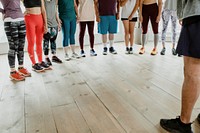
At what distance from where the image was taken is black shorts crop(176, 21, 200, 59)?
1.46 m

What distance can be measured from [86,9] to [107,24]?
1.70 ft

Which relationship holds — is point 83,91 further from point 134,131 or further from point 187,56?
point 187,56

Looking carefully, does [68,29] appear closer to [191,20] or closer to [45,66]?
[45,66]

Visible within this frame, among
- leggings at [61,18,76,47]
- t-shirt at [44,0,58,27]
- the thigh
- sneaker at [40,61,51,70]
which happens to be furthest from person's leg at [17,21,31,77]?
the thigh

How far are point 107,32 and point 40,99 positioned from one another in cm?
248

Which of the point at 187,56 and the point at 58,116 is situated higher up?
the point at 187,56

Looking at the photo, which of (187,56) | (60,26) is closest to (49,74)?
(60,26)

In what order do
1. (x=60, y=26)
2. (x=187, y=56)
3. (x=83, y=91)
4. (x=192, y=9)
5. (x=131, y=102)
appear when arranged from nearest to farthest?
1. (x=192, y=9)
2. (x=187, y=56)
3. (x=131, y=102)
4. (x=83, y=91)
5. (x=60, y=26)

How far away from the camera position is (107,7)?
4.29 metres

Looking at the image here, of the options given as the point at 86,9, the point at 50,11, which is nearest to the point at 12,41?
the point at 50,11

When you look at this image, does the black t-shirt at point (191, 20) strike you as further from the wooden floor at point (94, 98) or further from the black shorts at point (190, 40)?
the wooden floor at point (94, 98)

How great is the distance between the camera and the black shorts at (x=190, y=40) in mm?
1465

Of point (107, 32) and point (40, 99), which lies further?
point (107, 32)

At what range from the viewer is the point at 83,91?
2.70 m
